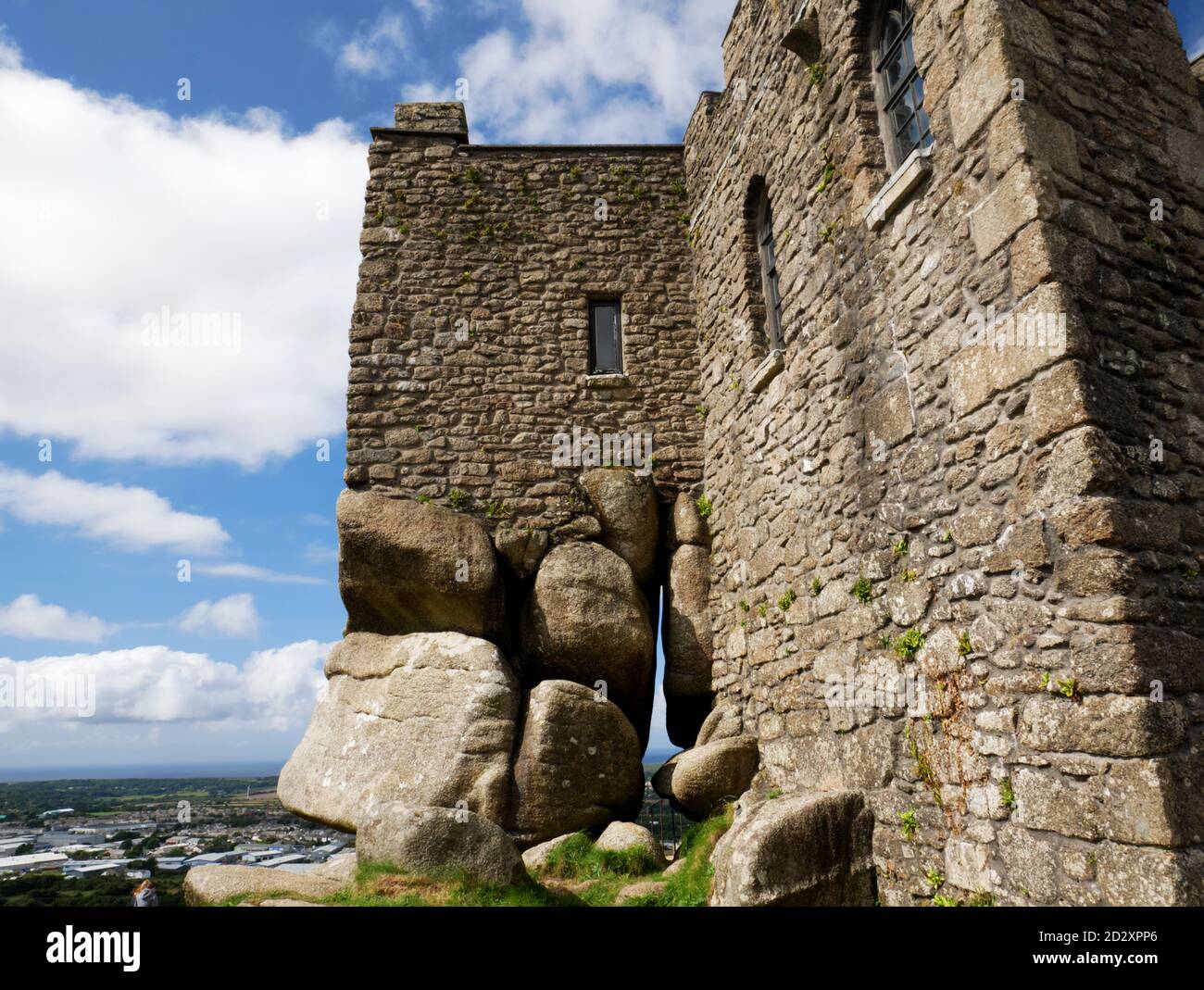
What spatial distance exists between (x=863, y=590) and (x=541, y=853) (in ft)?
11.1

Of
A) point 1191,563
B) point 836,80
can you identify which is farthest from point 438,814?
point 836,80

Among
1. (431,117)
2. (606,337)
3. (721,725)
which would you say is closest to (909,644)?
(721,725)

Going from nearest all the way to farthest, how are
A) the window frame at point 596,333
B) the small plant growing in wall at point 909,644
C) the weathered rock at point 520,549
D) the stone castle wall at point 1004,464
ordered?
the stone castle wall at point 1004,464
the small plant growing in wall at point 909,644
the weathered rock at point 520,549
the window frame at point 596,333

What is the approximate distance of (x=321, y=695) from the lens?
8.06m

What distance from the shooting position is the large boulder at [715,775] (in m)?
6.79

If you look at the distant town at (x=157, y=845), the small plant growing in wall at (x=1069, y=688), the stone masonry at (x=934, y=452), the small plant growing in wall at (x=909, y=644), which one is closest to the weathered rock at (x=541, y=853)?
the stone masonry at (x=934, y=452)

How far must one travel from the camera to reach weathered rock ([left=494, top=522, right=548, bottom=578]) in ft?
27.1

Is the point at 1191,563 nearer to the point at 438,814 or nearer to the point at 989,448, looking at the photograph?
the point at 989,448

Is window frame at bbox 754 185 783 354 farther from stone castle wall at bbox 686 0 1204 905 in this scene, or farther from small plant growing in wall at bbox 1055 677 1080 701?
small plant growing in wall at bbox 1055 677 1080 701

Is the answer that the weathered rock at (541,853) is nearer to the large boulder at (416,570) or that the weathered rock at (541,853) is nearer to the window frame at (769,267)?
the large boulder at (416,570)

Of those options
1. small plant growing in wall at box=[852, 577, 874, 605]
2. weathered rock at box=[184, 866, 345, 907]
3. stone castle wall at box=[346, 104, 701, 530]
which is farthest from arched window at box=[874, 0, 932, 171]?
weathered rock at box=[184, 866, 345, 907]

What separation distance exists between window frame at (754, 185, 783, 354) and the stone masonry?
3.5 inches

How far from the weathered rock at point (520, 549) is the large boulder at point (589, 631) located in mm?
133
